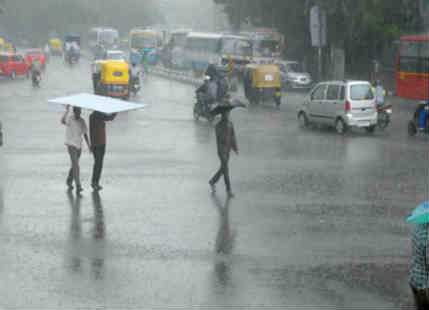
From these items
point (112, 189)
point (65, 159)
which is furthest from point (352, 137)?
point (112, 189)

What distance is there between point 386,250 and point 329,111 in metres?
15.9

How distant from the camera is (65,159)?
19219 mm

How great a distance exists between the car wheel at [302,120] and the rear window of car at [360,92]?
2.57m

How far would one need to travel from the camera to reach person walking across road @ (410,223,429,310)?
21.1 ft

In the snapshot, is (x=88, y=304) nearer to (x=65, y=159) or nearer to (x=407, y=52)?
(x=65, y=159)

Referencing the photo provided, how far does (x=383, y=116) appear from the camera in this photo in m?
27.2

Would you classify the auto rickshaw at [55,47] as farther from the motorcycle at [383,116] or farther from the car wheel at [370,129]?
the car wheel at [370,129]

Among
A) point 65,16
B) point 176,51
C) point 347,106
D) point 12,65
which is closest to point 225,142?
point 347,106

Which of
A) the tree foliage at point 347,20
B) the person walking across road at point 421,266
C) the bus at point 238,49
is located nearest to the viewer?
the person walking across road at point 421,266

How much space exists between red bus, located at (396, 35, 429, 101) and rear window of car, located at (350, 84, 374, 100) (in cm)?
1149

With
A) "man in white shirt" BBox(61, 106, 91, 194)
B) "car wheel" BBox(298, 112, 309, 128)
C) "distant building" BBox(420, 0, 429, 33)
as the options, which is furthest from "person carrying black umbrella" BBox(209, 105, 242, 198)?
"distant building" BBox(420, 0, 429, 33)

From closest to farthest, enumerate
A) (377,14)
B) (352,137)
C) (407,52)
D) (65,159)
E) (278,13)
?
(65,159)
(352,137)
(407,52)
(377,14)
(278,13)

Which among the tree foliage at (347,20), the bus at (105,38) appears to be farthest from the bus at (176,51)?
the bus at (105,38)

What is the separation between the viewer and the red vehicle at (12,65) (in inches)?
2057
